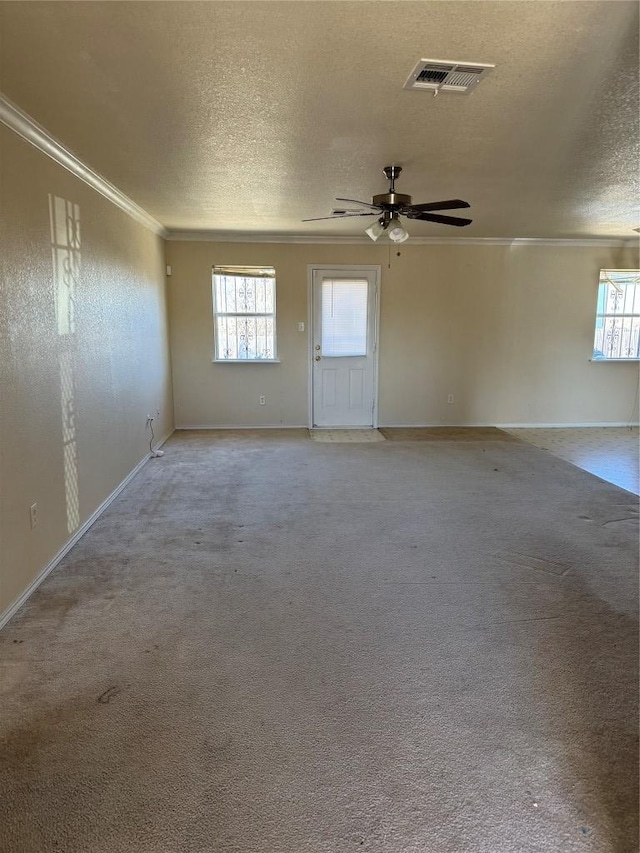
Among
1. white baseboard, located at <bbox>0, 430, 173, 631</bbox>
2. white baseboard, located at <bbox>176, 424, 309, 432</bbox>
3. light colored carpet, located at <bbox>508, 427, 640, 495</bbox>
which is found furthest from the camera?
white baseboard, located at <bbox>176, 424, 309, 432</bbox>

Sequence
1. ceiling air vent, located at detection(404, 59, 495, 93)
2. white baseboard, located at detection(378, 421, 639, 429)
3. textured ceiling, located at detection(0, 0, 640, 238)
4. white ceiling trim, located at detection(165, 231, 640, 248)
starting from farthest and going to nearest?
white baseboard, located at detection(378, 421, 639, 429), white ceiling trim, located at detection(165, 231, 640, 248), ceiling air vent, located at detection(404, 59, 495, 93), textured ceiling, located at detection(0, 0, 640, 238)

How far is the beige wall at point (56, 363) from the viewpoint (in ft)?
8.26

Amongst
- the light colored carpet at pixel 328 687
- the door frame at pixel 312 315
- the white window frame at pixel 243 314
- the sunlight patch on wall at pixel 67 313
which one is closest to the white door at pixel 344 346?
the door frame at pixel 312 315

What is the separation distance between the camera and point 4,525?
2432 mm

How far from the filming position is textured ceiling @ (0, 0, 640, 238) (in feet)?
6.08

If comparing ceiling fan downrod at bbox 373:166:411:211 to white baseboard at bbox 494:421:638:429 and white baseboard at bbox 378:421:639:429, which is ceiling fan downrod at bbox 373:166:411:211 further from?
white baseboard at bbox 494:421:638:429

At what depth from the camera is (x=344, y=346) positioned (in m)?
6.81

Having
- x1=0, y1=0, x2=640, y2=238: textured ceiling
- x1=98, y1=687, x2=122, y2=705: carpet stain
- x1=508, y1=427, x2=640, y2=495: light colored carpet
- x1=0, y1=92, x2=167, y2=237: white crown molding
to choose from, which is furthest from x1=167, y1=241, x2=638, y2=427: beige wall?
x1=98, y1=687, x2=122, y2=705: carpet stain

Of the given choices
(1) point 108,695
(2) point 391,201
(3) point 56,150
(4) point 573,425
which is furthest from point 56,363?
(4) point 573,425

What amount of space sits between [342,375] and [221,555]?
4106 mm

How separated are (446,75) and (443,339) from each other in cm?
479

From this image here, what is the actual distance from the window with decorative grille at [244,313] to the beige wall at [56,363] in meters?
1.80

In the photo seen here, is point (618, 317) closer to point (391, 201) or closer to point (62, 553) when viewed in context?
point (391, 201)

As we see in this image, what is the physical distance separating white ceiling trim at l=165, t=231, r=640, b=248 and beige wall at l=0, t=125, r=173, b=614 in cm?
165
